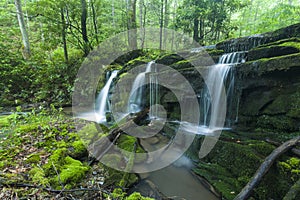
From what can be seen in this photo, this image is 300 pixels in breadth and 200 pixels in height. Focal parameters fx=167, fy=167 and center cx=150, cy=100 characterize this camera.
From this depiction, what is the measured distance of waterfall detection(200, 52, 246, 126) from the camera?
5.03m

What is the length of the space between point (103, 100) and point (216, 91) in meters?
5.26

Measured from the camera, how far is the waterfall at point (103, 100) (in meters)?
7.84

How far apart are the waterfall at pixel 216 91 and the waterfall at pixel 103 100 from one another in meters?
4.24

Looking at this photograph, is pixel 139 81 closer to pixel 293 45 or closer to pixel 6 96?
pixel 293 45

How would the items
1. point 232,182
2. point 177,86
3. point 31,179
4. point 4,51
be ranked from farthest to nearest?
1. point 4,51
2. point 177,86
3. point 232,182
4. point 31,179

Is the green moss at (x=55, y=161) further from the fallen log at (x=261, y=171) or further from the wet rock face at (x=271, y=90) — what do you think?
the wet rock face at (x=271, y=90)

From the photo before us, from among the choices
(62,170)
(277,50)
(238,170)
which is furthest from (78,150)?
(277,50)

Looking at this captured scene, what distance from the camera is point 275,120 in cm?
415

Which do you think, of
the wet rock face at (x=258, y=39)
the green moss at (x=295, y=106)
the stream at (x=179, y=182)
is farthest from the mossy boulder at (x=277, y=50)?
the stream at (x=179, y=182)

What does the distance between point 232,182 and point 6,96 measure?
33.1ft

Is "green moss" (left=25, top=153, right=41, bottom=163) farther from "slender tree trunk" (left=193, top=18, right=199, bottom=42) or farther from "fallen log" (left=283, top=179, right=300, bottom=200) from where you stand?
"slender tree trunk" (left=193, top=18, right=199, bottom=42)

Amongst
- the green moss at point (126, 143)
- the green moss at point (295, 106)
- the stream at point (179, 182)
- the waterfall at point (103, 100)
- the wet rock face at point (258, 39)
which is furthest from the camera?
the waterfall at point (103, 100)

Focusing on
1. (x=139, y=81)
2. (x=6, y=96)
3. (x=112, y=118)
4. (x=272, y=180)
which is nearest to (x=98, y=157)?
(x=272, y=180)

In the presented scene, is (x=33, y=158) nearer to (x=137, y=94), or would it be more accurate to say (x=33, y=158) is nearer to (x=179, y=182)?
(x=179, y=182)
